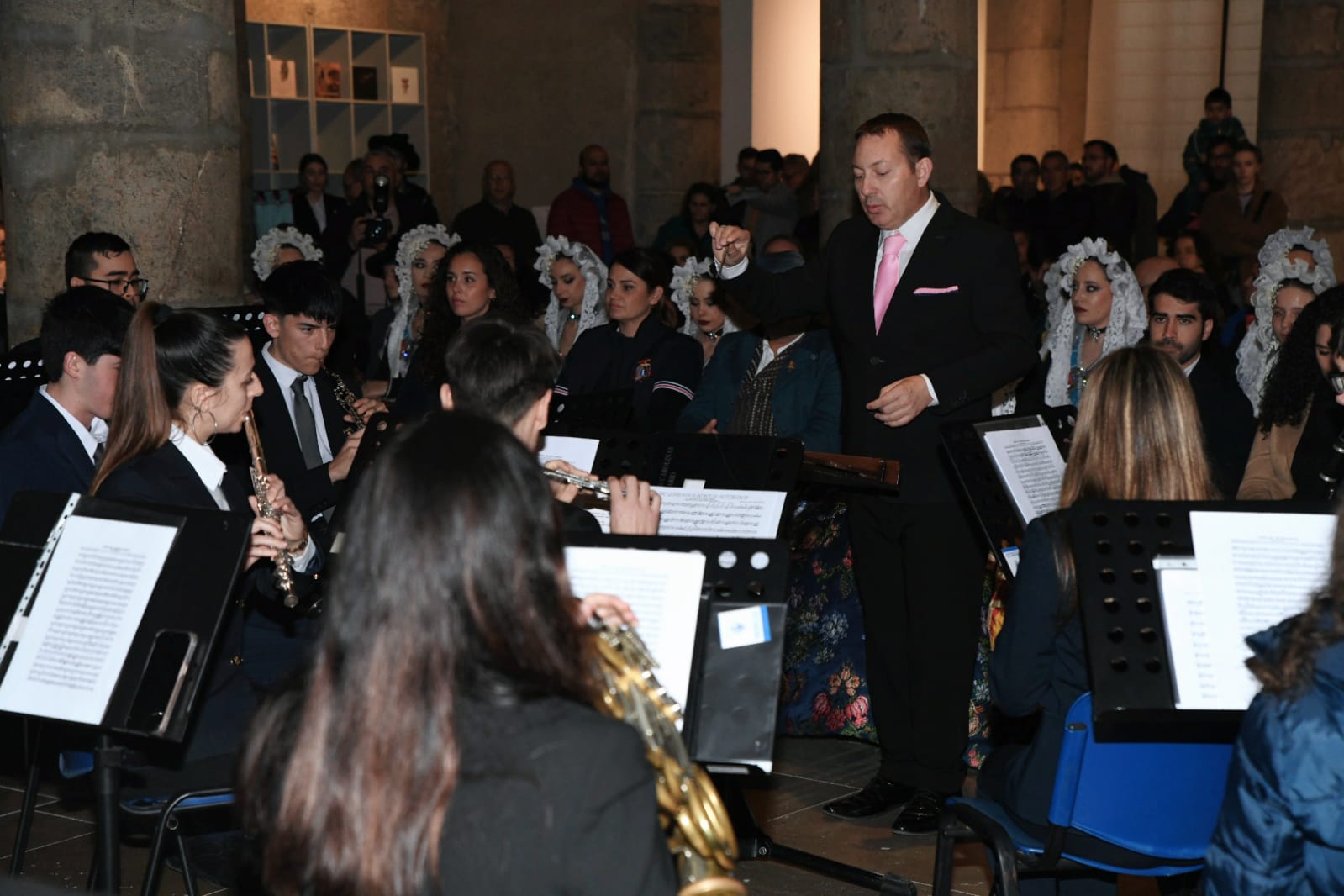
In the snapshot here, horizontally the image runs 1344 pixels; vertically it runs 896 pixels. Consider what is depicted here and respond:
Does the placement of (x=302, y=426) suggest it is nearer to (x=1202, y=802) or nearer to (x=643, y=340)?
(x=643, y=340)

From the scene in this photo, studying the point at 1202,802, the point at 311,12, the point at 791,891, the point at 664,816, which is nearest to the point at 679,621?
the point at 664,816

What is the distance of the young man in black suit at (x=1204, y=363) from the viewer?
4684mm

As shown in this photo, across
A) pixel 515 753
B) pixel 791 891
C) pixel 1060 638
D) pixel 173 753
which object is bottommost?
pixel 791 891

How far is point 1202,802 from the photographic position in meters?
2.79

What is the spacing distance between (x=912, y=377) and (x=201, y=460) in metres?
1.81

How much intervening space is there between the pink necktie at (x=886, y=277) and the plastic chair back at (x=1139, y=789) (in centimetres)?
170

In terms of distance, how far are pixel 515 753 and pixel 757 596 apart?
1046 mm

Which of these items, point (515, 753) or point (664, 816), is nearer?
point (515, 753)

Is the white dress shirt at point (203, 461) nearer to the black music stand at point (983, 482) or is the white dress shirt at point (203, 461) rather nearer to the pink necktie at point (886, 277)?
the black music stand at point (983, 482)

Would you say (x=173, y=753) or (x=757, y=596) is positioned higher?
(x=757, y=596)

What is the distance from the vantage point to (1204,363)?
489 cm

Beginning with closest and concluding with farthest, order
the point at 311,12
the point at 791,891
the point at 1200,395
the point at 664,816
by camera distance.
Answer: the point at 664,816 → the point at 791,891 → the point at 1200,395 → the point at 311,12

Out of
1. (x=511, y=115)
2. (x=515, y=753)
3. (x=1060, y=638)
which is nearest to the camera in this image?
(x=515, y=753)

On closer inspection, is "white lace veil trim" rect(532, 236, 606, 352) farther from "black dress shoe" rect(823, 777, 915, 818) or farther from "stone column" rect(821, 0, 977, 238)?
"black dress shoe" rect(823, 777, 915, 818)
